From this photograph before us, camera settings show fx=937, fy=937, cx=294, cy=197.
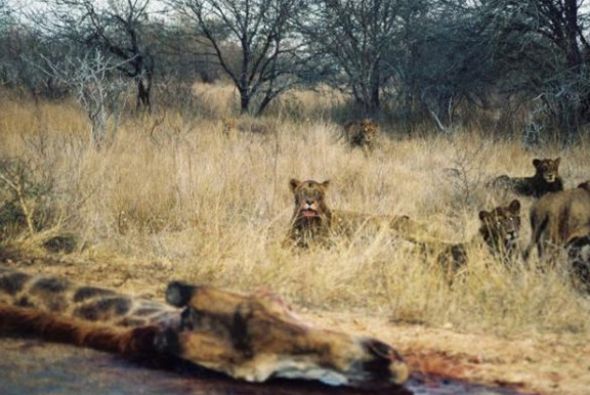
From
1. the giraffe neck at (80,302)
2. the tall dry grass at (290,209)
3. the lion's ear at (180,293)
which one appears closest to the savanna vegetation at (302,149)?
the tall dry grass at (290,209)

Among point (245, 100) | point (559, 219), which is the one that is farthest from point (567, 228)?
point (245, 100)

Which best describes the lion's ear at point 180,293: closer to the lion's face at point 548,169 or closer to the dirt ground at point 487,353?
the dirt ground at point 487,353

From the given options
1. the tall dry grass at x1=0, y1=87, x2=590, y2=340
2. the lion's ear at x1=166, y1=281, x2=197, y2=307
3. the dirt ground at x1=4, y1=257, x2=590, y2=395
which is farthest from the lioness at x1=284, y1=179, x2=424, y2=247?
the lion's ear at x1=166, y1=281, x2=197, y2=307

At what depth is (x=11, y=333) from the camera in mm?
5117

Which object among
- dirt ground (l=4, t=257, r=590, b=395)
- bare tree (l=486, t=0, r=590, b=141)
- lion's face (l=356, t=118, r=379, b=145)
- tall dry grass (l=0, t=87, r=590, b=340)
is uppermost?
bare tree (l=486, t=0, r=590, b=141)

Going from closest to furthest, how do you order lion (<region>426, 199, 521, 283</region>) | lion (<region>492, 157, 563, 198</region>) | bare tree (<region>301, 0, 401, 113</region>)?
lion (<region>426, 199, 521, 283</region>), lion (<region>492, 157, 563, 198</region>), bare tree (<region>301, 0, 401, 113</region>)

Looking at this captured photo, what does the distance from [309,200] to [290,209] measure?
1.61 feet

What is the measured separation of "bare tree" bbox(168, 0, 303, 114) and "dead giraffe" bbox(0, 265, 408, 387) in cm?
1602

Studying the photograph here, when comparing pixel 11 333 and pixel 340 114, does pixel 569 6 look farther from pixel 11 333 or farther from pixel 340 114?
pixel 11 333

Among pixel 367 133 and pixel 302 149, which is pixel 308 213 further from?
pixel 367 133

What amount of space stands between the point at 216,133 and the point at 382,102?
877 centimetres

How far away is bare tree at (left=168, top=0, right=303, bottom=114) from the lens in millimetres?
21281

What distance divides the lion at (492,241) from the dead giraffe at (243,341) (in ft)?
8.26

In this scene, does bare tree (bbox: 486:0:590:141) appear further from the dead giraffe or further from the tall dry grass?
the dead giraffe
